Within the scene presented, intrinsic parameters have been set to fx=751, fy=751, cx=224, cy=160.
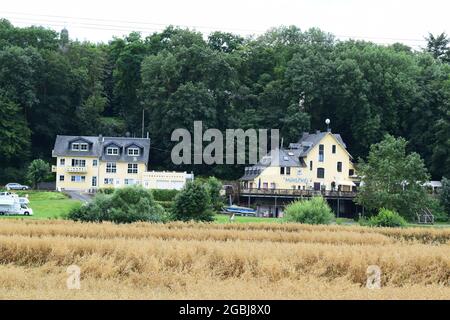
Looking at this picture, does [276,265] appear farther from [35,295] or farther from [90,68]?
[90,68]

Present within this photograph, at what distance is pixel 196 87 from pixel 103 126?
492 inches

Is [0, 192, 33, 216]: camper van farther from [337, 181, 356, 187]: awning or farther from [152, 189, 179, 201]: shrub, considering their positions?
[337, 181, 356, 187]: awning

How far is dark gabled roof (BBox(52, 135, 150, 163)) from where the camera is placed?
76.8 meters

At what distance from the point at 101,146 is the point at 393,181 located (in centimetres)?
3058

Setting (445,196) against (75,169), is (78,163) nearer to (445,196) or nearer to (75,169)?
(75,169)

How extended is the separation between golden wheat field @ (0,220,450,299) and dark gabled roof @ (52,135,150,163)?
2101 inches

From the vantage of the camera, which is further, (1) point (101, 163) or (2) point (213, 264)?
(1) point (101, 163)

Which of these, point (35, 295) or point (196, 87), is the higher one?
point (196, 87)

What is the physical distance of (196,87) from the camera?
77.3 meters

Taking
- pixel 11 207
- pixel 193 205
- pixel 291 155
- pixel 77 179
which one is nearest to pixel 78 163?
pixel 77 179

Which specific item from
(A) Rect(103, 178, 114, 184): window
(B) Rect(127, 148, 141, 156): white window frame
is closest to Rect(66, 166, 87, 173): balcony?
(A) Rect(103, 178, 114, 184): window

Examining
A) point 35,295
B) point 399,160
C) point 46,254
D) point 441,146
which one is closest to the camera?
point 35,295

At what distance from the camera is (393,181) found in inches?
2539

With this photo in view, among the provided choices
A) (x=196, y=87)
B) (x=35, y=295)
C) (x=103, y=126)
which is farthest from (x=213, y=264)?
(x=103, y=126)
